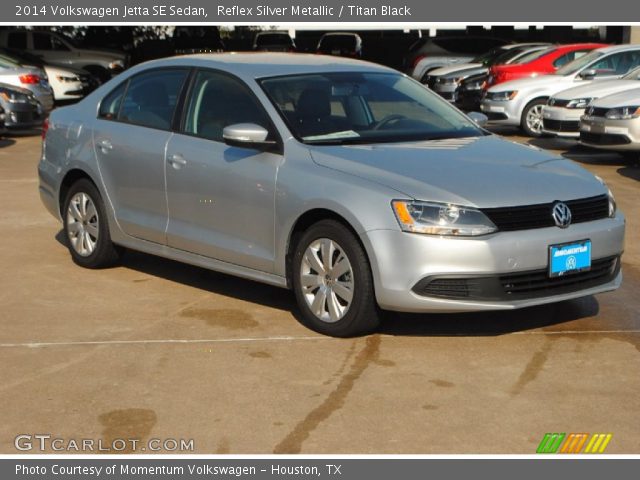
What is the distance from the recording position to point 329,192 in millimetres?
6609

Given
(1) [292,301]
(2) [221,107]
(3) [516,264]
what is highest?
(2) [221,107]

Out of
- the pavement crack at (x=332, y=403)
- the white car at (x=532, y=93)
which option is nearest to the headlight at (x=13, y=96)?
the white car at (x=532, y=93)

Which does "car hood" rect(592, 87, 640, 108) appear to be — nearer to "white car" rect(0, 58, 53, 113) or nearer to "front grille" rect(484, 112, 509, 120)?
"front grille" rect(484, 112, 509, 120)

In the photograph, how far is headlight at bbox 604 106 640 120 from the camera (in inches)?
573

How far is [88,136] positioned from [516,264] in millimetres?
3554

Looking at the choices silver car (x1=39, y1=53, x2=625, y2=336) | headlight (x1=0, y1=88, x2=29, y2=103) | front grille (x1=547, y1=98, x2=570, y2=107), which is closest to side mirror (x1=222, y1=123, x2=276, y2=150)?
silver car (x1=39, y1=53, x2=625, y2=336)

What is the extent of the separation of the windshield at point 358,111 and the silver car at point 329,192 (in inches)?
0.5

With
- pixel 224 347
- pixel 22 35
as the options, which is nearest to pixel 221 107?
pixel 224 347

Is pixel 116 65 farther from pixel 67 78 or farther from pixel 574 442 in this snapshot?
pixel 574 442

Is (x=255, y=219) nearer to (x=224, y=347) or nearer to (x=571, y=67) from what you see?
(x=224, y=347)

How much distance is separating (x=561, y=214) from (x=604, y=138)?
8.61 m

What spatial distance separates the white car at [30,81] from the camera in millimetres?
20663

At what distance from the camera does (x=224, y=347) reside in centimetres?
659

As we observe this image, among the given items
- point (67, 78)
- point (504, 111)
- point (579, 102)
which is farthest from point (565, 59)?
point (67, 78)
